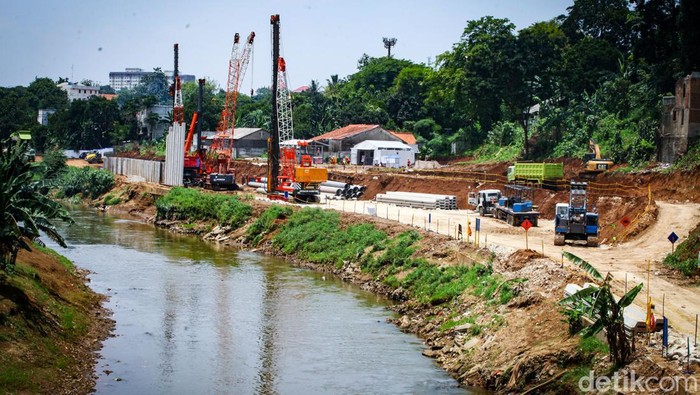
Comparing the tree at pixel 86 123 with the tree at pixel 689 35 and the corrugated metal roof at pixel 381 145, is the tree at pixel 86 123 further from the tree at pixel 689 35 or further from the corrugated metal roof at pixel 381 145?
the tree at pixel 689 35

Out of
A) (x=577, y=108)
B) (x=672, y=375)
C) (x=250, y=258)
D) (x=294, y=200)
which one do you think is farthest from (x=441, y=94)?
(x=672, y=375)

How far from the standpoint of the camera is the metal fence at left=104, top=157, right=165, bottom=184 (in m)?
106

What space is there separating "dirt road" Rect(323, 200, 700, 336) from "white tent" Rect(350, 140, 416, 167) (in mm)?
39645

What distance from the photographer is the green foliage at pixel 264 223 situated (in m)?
68.8

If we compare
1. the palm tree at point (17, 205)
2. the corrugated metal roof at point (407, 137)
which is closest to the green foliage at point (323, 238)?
the palm tree at point (17, 205)

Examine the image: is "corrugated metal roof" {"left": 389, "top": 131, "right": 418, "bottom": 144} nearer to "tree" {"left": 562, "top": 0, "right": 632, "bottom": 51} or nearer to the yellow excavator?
"tree" {"left": 562, "top": 0, "right": 632, "bottom": 51}

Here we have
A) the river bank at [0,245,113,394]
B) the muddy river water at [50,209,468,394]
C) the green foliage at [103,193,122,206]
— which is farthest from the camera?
the green foliage at [103,193,122,206]

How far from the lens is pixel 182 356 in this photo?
35.6 meters

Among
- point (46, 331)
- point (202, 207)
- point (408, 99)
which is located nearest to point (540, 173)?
point (202, 207)

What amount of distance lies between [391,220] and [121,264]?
19.0m

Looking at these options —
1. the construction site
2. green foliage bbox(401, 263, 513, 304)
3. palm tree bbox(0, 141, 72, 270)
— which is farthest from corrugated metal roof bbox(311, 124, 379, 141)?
palm tree bbox(0, 141, 72, 270)

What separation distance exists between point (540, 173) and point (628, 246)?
2360cm

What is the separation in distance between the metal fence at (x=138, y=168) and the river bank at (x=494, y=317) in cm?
5298

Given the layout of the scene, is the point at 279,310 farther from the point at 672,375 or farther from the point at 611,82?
the point at 611,82
